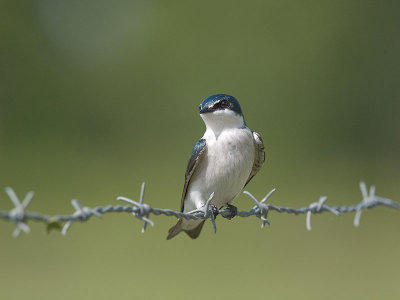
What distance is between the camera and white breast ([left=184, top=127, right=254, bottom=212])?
10.8ft

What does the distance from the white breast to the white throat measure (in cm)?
2

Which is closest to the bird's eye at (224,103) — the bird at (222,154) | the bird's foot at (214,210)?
the bird at (222,154)

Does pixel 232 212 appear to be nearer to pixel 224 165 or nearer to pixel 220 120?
pixel 224 165

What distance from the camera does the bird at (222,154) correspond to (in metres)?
3.30

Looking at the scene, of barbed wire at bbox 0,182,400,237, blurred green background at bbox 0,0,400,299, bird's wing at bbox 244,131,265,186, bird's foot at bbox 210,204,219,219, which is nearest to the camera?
barbed wire at bbox 0,182,400,237

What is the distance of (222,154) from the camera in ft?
10.8

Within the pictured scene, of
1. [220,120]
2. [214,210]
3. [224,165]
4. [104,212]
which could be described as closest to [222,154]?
[224,165]

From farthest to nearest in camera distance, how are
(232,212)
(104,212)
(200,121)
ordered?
(200,121)
(232,212)
(104,212)

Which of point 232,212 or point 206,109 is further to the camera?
point 232,212

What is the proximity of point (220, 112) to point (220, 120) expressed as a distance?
5cm

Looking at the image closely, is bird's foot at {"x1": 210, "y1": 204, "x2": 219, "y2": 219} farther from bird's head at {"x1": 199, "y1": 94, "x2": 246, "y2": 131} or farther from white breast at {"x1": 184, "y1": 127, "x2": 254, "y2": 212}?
bird's head at {"x1": 199, "y1": 94, "x2": 246, "y2": 131}

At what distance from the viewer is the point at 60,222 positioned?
193 cm

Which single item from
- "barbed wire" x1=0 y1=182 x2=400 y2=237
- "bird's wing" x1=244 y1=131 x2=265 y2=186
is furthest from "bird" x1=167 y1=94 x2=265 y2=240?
"barbed wire" x1=0 y1=182 x2=400 y2=237

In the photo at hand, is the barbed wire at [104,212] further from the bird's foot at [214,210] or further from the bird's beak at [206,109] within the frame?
the bird's beak at [206,109]
